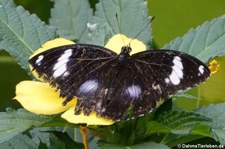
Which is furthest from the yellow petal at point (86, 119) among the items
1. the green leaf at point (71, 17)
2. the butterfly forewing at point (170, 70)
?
the green leaf at point (71, 17)

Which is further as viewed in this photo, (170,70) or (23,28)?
(23,28)

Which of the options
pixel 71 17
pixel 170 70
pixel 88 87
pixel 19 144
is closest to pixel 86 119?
pixel 88 87

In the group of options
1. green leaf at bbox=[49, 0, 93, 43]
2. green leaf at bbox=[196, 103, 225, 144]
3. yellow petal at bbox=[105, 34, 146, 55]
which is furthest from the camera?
green leaf at bbox=[49, 0, 93, 43]

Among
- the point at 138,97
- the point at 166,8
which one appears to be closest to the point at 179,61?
the point at 138,97

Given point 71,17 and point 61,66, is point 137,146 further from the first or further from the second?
point 71,17

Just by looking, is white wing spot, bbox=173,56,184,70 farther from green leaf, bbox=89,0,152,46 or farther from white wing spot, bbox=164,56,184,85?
green leaf, bbox=89,0,152,46

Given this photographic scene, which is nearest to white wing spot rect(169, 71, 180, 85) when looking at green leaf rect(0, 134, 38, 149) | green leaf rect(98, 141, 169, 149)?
green leaf rect(98, 141, 169, 149)

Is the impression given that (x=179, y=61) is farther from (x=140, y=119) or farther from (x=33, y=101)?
(x=33, y=101)
